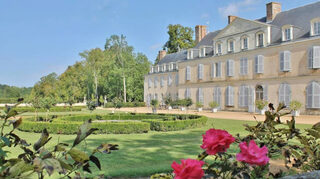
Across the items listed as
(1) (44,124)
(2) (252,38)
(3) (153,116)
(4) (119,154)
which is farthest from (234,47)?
(4) (119,154)

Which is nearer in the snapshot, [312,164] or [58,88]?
[312,164]

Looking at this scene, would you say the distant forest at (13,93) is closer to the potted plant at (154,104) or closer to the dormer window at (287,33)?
the potted plant at (154,104)

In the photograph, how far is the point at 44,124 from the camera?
1178 centimetres

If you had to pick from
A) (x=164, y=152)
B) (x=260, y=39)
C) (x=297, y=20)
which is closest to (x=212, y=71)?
(x=260, y=39)

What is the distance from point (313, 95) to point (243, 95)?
5779 mm

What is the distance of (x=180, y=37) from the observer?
40.7 m

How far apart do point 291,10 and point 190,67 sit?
1096cm

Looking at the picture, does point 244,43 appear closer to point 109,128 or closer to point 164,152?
point 109,128

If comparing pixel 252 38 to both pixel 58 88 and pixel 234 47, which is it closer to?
pixel 234 47

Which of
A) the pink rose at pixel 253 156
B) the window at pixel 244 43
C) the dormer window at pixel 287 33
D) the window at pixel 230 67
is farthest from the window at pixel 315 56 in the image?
the pink rose at pixel 253 156

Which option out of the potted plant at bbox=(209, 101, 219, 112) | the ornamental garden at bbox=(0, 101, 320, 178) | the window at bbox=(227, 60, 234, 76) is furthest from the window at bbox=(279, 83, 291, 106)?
the ornamental garden at bbox=(0, 101, 320, 178)

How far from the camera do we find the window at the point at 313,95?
17.9 m

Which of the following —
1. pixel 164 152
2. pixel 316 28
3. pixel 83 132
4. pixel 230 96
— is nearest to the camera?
pixel 83 132

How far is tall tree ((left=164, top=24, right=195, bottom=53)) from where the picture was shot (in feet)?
132
